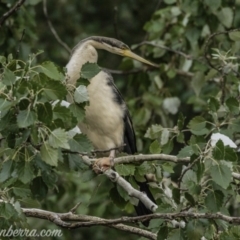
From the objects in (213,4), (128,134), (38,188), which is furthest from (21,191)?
(213,4)

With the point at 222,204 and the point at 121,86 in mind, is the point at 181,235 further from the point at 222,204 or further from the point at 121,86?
the point at 121,86

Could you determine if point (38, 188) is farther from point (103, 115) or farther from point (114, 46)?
point (114, 46)

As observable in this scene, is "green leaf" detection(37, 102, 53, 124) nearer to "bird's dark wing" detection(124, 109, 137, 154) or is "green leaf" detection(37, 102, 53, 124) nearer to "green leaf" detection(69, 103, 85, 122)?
"green leaf" detection(69, 103, 85, 122)


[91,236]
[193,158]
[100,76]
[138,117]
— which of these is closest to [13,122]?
[193,158]

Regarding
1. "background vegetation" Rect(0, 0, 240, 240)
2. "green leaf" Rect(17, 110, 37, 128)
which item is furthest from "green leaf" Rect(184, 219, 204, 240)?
"green leaf" Rect(17, 110, 37, 128)

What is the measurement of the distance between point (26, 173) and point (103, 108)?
1.53 metres

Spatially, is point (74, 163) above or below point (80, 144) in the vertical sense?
below

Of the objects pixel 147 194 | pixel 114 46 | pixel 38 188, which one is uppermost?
pixel 38 188

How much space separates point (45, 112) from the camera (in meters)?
3.72

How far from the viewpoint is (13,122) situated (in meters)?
3.80

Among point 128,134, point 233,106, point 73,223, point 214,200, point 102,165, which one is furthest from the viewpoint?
point 128,134

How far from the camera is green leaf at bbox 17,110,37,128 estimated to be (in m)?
3.67

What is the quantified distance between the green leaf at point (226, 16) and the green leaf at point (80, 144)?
8.09 ft

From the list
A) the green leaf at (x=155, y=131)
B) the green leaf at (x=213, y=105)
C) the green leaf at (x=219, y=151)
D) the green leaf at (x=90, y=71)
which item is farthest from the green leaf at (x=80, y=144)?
the green leaf at (x=155, y=131)
